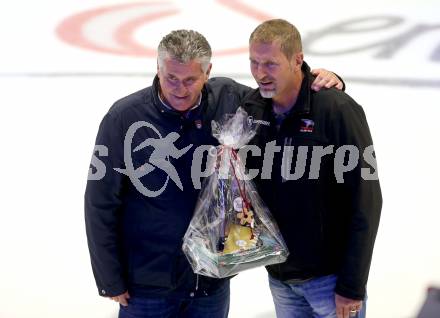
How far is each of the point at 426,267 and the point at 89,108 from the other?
291 centimetres

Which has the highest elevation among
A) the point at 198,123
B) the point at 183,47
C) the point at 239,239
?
the point at 183,47

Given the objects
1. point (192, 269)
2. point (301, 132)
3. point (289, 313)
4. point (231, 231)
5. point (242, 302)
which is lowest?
point (242, 302)

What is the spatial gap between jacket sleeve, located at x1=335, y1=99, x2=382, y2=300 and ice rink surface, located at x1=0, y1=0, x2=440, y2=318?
100 centimetres

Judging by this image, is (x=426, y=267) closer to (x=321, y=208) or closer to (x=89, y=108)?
(x=321, y=208)

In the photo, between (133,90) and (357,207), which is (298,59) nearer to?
(357,207)

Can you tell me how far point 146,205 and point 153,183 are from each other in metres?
0.08

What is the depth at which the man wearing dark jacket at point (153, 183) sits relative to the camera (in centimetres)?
205

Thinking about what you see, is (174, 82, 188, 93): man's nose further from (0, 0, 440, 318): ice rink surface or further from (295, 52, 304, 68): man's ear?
(0, 0, 440, 318): ice rink surface

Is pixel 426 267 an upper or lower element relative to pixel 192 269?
lower

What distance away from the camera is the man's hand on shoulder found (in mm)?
2035

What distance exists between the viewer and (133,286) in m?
2.23

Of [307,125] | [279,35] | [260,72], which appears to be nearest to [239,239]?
[307,125]

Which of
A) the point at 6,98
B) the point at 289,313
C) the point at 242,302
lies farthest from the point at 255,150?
the point at 6,98

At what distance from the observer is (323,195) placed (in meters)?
2.03
